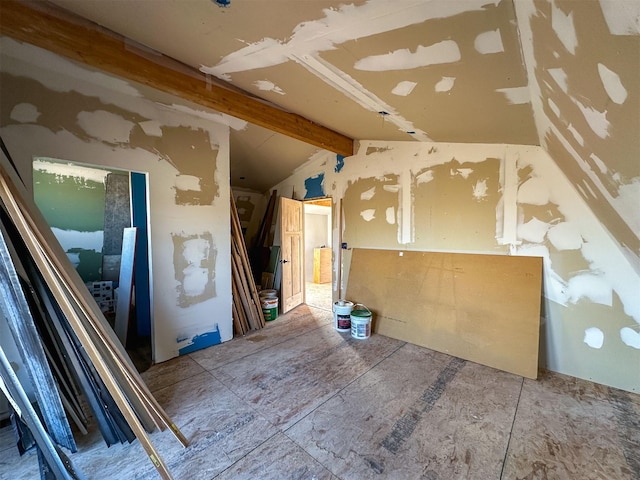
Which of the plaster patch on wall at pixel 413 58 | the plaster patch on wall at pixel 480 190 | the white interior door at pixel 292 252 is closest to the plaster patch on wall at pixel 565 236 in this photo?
the plaster patch on wall at pixel 480 190

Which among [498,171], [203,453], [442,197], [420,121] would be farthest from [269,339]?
[498,171]

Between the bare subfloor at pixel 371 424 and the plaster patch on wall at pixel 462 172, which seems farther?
the plaster patch on wall at pixel 462 172

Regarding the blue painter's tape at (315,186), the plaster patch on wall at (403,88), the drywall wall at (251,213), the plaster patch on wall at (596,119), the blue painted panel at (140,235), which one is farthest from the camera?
the drywall wall at (251,213)

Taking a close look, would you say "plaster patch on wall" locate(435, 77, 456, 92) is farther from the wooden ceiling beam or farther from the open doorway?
the open doorway

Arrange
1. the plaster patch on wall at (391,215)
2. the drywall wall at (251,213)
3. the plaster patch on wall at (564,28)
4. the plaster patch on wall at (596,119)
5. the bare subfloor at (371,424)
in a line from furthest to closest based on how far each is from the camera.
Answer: the drywall wall at (251,213) < the plaster patch on wall at (391,215) < the bare subfloor at (371,424) < the plaster patch on wall at (596,119) < the plaster patch on wall at (564,28)

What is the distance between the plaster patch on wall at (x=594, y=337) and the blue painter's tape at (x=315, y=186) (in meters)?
3.72

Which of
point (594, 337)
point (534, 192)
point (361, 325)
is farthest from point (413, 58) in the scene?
point (594, 337)

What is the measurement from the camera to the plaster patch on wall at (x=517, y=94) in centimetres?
175

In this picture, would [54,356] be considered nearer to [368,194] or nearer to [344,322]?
[344,322]

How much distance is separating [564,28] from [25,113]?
137 inches

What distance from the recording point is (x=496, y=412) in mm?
2092

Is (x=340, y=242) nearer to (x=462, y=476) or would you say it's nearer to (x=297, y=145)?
(x=297, y=145)

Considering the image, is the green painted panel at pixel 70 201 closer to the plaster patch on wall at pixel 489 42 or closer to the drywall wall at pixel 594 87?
the plaster patch on wall at pixel 489 42

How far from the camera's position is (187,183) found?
3.04 meters
